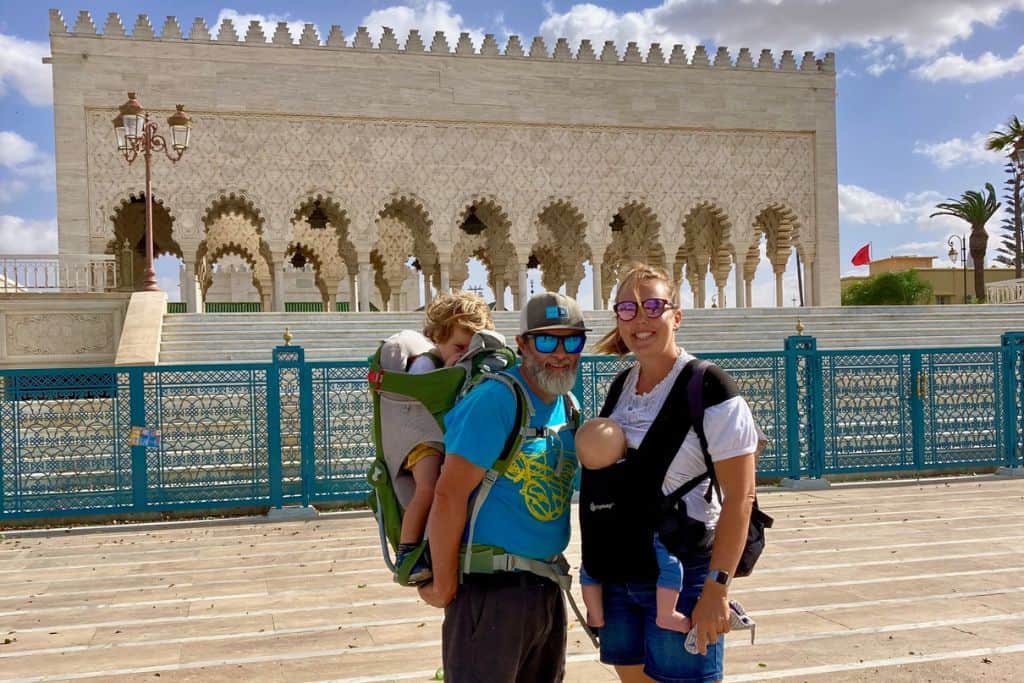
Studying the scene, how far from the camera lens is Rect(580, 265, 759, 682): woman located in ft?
6.72

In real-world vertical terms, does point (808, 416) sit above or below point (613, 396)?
below

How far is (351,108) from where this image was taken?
→ 64.6 ft

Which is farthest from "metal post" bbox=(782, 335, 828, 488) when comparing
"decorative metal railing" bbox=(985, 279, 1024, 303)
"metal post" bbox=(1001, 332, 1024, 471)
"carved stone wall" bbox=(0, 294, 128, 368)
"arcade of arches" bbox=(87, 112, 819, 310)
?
"decorative metal railing" bbox=(985, 279, 1024, 303)

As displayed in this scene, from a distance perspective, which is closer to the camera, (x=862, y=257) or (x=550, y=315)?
(x=550, y=315)

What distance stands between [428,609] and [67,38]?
57.7 feet

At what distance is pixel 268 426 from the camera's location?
24.7 feet

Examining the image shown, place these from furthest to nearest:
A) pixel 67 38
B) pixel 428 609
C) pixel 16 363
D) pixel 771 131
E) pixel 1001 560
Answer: pixel 771 131, pixel 67 38, pixel 16 363, pixel 1001 560, pixel 428 609

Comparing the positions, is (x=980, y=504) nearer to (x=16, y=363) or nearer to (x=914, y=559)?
A: (x=914, y=559)

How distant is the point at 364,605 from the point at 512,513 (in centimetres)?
278

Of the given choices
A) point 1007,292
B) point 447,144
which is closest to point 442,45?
point 447,144

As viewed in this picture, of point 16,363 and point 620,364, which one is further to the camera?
point 16,363

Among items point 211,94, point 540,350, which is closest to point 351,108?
point 211,94

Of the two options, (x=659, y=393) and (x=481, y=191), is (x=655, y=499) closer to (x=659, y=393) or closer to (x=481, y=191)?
(x=659, y=393)

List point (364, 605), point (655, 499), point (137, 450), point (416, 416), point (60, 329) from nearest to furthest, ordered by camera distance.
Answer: point (655, 499) → point (416, 416) → point (364, 605) → point (137, 450) → point (60, 329)
